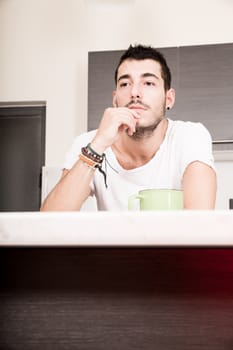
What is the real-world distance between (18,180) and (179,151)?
2156mm

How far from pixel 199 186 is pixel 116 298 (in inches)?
33.2

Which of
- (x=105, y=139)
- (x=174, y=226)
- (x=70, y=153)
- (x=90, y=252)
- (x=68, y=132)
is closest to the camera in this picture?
(x=174, y=226)

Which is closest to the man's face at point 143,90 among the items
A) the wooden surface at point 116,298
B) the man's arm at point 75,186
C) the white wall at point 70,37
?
the man's arm at point 75,186

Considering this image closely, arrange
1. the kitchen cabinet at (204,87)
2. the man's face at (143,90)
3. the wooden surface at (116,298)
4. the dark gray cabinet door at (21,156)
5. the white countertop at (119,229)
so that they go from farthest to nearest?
the dark gray cabinet door at (21,156)
the kitchen cabinet at (204,87)
the man's face at (143,90)
the wooden surface at (116,298)
the white countertop at (119,229)

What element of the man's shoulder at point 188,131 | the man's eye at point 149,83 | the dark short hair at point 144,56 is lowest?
the man's shoulder at point 188,131

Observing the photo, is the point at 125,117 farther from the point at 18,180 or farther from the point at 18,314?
the point at 18,180

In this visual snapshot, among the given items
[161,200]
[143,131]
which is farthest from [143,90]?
[161,200]

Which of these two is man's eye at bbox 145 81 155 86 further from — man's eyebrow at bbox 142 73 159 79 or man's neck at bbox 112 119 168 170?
man's neck at bbox 112 119 168 170

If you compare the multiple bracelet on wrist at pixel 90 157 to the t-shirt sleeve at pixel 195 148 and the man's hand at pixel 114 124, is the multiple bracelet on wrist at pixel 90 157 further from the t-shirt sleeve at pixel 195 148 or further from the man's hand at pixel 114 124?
the t-shirt sleeve at pixel 195 148

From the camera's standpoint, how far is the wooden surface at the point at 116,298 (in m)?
0.62

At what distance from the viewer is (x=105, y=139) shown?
5.08 ft

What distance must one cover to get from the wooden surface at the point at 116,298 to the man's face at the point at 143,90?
1.13 meters

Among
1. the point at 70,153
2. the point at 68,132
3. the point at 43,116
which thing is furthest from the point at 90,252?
the point at 43,116

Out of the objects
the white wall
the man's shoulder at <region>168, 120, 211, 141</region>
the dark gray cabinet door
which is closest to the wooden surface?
the man's shoulder at <region>168, 120, 211, 141</region>
